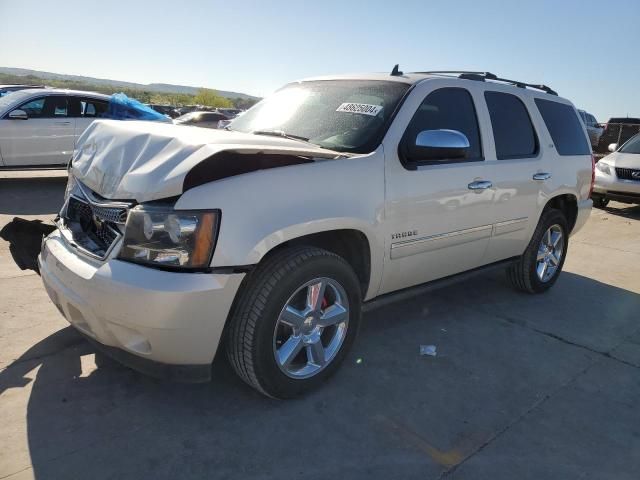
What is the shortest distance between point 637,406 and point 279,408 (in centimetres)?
213

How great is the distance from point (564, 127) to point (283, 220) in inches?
141

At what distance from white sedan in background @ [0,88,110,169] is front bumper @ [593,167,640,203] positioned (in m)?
9.76

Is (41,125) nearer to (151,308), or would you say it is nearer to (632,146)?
(151,308)

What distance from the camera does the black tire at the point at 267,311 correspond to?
263 centimetres

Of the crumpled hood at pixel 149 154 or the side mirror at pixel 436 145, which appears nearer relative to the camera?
the crumpled hood at pixel 149 154

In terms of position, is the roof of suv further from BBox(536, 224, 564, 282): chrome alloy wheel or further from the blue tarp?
the blue tarp

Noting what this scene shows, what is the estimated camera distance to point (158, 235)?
244cm

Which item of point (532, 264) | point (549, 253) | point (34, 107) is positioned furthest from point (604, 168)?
point (34, 107)

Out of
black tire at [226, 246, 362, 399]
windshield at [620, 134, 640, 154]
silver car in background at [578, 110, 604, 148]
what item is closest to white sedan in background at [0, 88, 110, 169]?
black tire at [226, 246, 362, 399]

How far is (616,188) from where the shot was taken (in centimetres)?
975

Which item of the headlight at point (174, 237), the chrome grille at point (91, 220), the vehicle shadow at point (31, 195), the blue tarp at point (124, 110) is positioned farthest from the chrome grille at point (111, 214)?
the blue tarp at point (124, 110)

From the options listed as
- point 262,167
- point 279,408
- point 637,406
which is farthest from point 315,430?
point 637,406

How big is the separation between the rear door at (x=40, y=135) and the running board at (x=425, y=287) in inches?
315

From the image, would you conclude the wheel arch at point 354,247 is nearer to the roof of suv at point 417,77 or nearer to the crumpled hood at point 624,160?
the roof of suv at point 417,77
